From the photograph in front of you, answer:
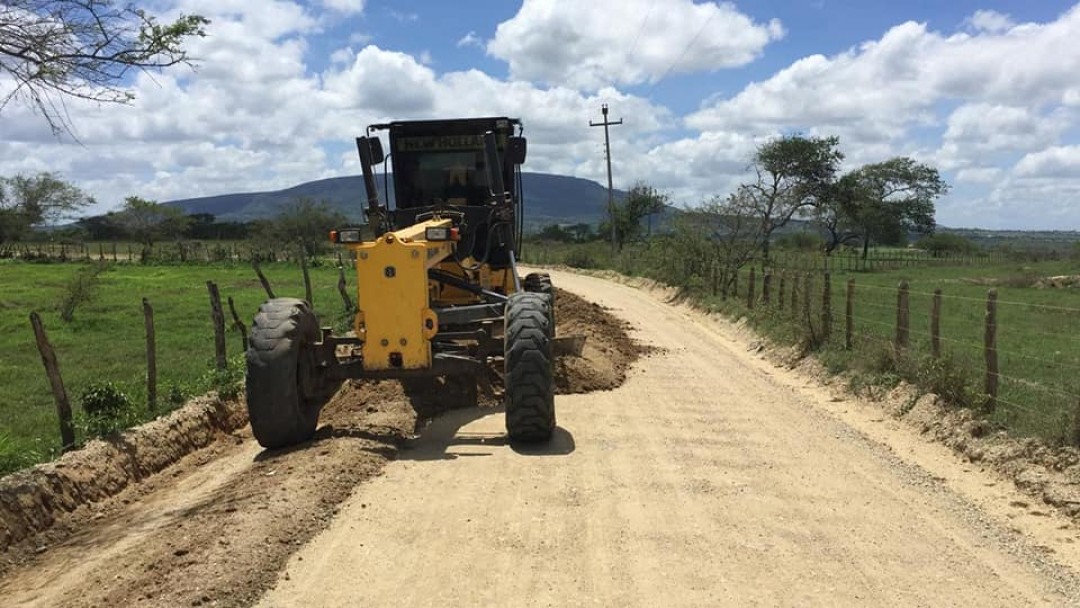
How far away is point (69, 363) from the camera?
43.9 feet

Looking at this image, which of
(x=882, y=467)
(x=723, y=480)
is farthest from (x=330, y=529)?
(x=882, y=467)

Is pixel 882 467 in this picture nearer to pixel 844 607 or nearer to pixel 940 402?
pixel 940 402

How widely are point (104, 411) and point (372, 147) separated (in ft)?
14.3

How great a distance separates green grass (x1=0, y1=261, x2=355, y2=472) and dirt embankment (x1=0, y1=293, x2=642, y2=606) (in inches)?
25.5

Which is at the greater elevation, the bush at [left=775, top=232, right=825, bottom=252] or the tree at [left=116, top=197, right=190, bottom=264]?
the tree at [left=116, top=197, right=190, bottom=264]

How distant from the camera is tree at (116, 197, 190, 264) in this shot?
75.2 metres

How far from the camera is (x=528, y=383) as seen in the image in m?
7.57

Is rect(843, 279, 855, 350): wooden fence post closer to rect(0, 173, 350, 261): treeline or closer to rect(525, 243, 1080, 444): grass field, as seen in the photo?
rect(525, 243, 1080, 444): grass field

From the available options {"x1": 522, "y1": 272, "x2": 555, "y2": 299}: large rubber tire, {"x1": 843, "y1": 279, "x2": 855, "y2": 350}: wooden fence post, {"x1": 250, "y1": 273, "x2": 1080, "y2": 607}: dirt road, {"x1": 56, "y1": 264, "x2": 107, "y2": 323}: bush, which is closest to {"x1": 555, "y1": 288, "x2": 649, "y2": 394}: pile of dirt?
{"x1": 522, "y1": 272, "x2": 555, "y2": 299}: large rubber tire

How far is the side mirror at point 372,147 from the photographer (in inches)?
409

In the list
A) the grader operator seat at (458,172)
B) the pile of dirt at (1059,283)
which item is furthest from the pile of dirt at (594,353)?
the pile of dirt at (1059,283)

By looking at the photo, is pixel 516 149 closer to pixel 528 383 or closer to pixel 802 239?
pixel 528 383

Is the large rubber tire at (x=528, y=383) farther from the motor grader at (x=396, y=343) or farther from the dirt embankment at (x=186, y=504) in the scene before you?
the dirt embankment at (x=186, y=504)

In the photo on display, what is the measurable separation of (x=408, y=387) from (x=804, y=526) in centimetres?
542
